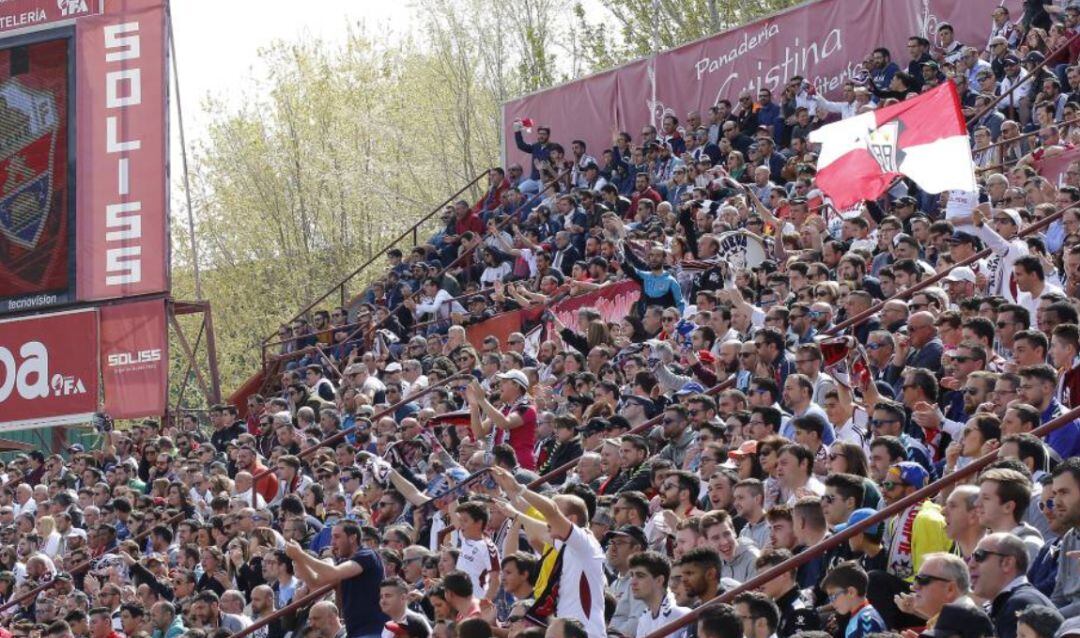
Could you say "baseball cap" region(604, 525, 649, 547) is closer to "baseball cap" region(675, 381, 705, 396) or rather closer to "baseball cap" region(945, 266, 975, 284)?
"baseball cap" region(675, 381, 705, 396)

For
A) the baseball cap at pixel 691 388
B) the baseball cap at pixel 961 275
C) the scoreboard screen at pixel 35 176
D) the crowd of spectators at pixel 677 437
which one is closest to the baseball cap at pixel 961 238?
the crowd of spectators at pixel 677 437

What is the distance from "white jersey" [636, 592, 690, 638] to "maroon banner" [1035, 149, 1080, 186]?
896 cm

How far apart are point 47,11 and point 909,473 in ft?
52.7

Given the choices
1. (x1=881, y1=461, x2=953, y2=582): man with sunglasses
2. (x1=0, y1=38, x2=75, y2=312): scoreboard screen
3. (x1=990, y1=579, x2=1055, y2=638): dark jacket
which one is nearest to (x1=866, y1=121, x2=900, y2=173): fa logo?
(x1=881, y1=461, x2=953, y2=582): man with sunglasses

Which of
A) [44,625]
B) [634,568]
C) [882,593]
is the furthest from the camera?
[44,625]

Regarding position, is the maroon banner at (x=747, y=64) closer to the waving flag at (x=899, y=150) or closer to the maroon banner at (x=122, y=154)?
the waving flag at (x=899, y=150)

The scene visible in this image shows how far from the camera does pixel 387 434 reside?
54.5 ft

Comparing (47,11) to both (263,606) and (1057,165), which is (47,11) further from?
(1057,165)

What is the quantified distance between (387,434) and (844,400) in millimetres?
6037

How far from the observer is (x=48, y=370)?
22.4 metres

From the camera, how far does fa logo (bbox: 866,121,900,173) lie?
1584 centimetres

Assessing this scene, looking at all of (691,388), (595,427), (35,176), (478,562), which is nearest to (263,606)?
(478,562)

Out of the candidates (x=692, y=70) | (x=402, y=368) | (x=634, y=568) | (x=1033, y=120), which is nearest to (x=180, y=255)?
(x=692, y=70)

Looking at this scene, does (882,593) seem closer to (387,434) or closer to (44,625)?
(387,434)
